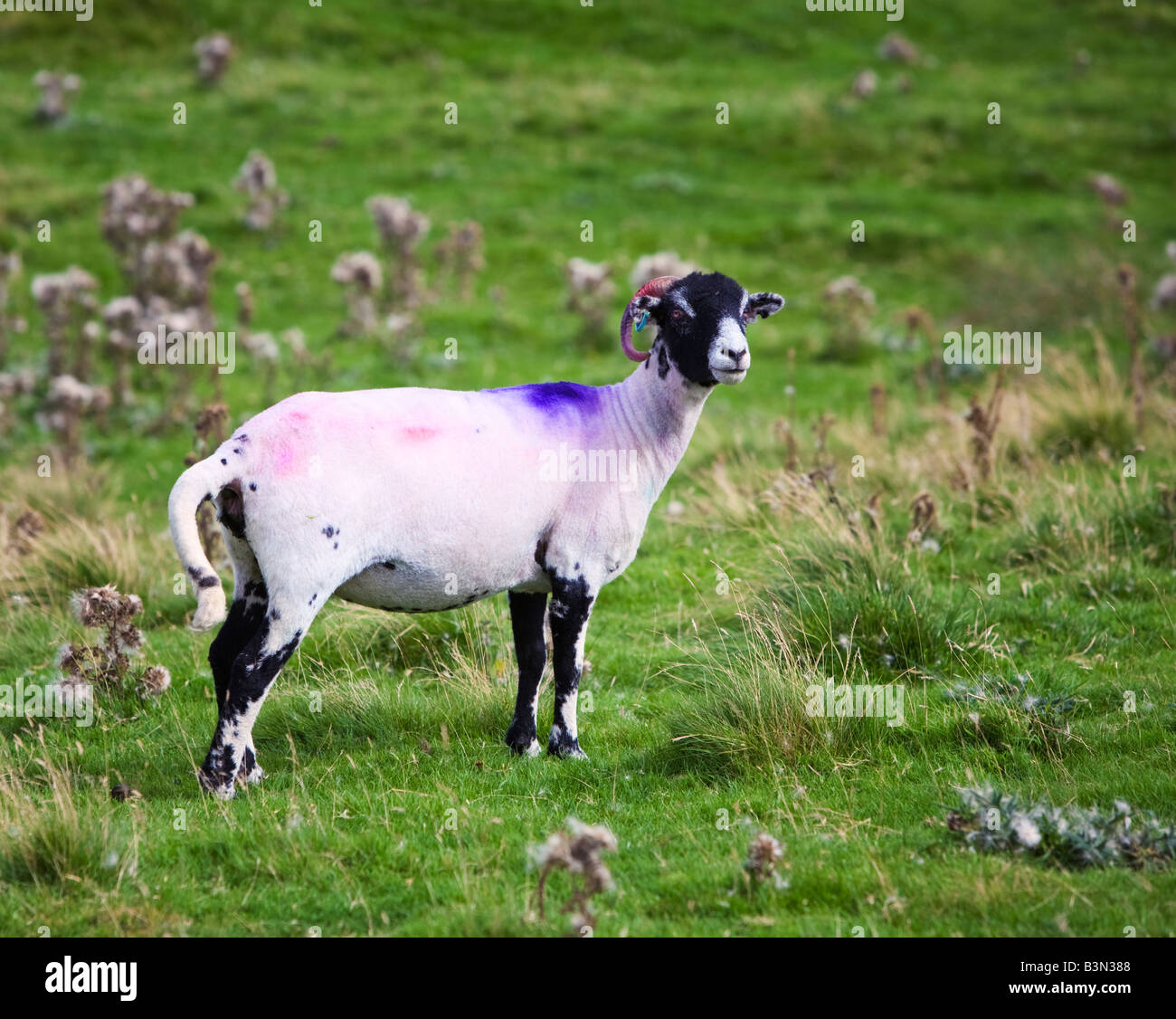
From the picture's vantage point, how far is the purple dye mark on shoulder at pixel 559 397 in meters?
7.05

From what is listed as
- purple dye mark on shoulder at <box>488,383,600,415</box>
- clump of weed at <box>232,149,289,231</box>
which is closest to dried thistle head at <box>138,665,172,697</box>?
purple dye mark on shoulder at <box>488,383,600,415</box>

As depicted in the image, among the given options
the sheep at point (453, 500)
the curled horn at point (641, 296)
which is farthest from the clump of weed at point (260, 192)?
the sheep at point (453, 500)

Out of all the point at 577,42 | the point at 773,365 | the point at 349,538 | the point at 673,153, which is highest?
the point at 577,42

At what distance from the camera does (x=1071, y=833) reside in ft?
18.3

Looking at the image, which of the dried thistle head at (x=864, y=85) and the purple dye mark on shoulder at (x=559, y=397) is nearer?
the purple dye mark on shoulder at (x=559, y=397)

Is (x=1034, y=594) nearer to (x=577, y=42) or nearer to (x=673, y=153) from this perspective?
(x=673, y=153)

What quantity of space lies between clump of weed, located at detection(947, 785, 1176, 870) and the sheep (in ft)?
7.13

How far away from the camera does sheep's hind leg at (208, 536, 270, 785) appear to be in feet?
21.2

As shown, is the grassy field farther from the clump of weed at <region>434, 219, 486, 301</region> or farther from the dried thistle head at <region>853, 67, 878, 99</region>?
the clump of weed at <region>434, 219, 486, 301</region>

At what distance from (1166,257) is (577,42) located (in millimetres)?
16591

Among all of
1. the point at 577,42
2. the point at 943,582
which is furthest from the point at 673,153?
the point at 943,582

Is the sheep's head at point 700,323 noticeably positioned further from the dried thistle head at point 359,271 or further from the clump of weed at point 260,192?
the clump of weed at point 260,192

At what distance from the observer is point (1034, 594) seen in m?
8.88

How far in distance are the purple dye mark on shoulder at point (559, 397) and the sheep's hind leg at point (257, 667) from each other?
1690 mm
